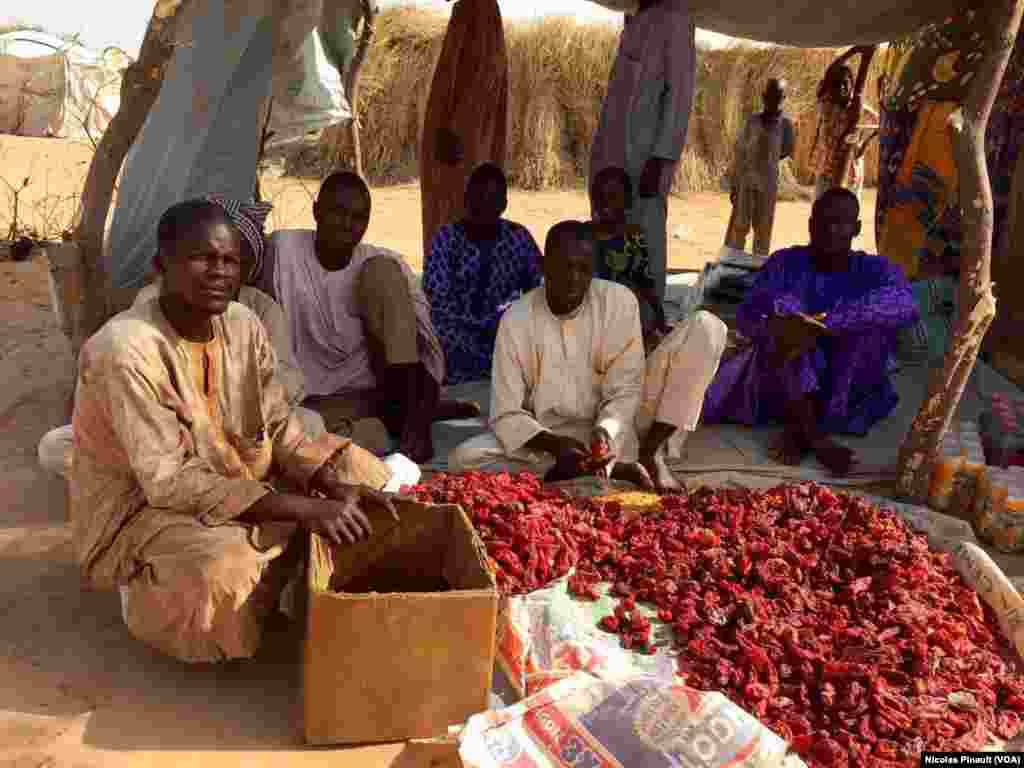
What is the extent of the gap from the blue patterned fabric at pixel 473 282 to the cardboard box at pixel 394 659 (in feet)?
8.60

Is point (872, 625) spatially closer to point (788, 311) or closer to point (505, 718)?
point (505, 718)

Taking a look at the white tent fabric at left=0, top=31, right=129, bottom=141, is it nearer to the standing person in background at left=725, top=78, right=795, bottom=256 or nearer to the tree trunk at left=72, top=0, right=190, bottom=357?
the standing person in background at left=725, top=78, right=795, bottom=256

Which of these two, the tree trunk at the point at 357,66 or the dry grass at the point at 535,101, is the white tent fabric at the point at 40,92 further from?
the tree trunk at the point at 357,66

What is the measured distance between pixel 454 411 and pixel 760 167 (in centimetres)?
543

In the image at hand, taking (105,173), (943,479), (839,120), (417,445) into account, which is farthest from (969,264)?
(839,120)

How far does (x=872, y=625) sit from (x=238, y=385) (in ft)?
6.61

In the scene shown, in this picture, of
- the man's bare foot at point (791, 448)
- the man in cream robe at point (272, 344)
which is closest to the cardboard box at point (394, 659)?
the man in cream robe at point (272, 344)

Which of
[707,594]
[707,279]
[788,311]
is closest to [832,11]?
[707,279]

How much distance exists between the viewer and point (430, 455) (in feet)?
14.5

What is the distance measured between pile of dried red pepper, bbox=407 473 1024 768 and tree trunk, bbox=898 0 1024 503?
89 cm

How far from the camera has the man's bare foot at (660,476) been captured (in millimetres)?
4109

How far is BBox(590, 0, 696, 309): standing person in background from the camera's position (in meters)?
6.08

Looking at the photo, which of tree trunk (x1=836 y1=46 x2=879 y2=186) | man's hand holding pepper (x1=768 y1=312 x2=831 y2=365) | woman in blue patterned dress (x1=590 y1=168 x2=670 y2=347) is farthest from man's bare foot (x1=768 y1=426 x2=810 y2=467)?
tree trunk (x1=836 y1=46 x2=879 y2=186)

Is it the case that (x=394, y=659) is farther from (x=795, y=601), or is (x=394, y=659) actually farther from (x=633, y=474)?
(x=633, y=474)
